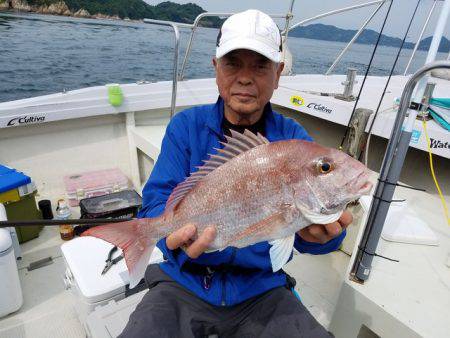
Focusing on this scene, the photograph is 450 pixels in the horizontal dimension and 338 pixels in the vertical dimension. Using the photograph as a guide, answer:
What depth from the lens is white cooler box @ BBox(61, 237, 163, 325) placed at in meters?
2.09

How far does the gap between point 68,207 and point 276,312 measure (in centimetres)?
285

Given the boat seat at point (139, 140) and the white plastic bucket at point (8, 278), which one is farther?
the boat seat at point (139, 140)

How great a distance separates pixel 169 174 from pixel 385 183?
123 cm

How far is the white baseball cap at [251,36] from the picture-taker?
169 cm

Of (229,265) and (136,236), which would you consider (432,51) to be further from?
(136,236)

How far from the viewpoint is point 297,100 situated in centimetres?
439

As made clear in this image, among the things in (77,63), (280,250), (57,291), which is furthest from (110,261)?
(77,63)

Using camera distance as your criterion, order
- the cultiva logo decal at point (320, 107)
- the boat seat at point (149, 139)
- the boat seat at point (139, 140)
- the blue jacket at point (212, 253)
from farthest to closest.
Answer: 1. the cultiva logo decal at point (320, 107)
2. the boat seat at point (139, 140)
3. the boat seat at point (149, 139)
4. the blue jacket at point (212, 253)

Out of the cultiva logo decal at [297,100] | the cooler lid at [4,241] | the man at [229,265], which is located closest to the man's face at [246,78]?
the man at [229,265]

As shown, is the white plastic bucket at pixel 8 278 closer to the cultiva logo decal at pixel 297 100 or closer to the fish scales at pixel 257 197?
the fish scales at pixel 257 197

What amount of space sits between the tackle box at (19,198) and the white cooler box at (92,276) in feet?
3.69

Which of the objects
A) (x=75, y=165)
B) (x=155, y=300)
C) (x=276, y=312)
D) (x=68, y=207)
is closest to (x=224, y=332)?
(x=276, y=312)

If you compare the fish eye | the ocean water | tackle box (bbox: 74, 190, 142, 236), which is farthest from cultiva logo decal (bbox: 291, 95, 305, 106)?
the ocean water

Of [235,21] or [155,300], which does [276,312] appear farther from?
[235,21]
